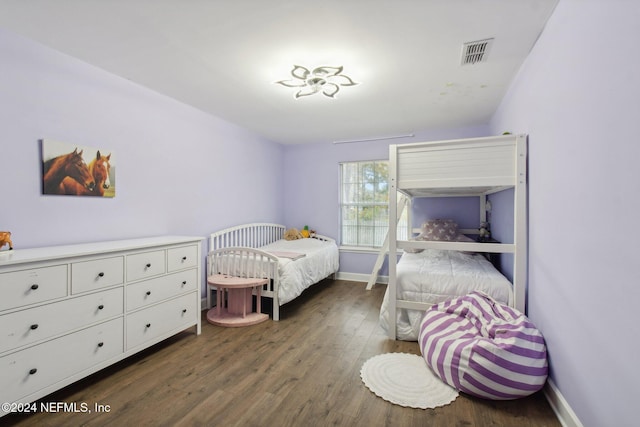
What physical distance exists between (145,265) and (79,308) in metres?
Answer: 0.49

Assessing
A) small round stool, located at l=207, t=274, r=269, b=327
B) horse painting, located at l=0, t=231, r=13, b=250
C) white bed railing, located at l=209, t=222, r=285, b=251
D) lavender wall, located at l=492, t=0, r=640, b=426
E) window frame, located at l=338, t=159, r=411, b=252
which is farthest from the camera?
window frame, located at l=338, t=159, r=411, b=252

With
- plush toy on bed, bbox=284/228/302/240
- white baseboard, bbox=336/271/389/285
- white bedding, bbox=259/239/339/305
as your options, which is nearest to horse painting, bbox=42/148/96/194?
white bedding, bbox=259/239/339/305

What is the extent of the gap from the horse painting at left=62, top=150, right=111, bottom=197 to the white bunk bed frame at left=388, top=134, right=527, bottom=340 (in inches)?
95.1

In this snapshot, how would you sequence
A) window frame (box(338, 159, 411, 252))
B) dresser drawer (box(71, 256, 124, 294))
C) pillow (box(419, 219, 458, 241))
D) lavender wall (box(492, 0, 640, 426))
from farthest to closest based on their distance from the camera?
window frame (box(338, 159, 411, 252))
pillow (box(419, 219, 458, 241))
dresser drawer (box(71, 256, 124, 294))
lavender wall (box(492, 0, 640, 426))

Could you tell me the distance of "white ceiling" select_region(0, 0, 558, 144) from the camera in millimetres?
1729

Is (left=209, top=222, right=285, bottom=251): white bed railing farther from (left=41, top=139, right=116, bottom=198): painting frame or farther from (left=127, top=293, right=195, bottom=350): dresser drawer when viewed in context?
(left=41, top=139, right=116, bottom=198): painting frame

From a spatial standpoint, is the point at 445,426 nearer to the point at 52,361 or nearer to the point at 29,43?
the point at 52,361

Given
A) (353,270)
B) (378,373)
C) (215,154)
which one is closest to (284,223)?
(353,270)

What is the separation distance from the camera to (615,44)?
1.17 meters

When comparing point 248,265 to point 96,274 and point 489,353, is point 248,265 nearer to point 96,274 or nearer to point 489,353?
point 96,274

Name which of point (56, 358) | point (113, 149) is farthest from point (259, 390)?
point (113, 149)

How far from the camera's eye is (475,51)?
2.19 metres

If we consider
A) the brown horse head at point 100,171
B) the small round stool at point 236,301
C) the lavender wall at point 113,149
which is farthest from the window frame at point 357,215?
the brown horse head at point 100,171

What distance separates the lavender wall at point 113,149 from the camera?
1997 millimetres
